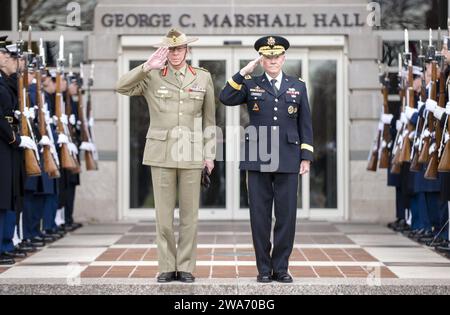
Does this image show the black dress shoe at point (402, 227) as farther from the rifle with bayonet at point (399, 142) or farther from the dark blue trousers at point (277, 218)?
the dark blue trousers at point (277, 218)

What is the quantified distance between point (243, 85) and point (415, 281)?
6.71 feet

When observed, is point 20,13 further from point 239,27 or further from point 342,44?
point 342,44

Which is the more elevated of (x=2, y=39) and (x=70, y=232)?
(x=2, y=39)

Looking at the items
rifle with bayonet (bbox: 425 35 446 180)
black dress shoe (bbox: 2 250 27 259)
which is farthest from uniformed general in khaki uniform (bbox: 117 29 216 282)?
rifle with bayonet (bbox: 425 35 446 180)

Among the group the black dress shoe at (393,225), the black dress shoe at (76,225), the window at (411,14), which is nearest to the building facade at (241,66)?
the window at (411,14)

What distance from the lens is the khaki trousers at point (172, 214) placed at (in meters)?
7.44

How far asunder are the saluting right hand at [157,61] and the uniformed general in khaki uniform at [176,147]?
188 mm

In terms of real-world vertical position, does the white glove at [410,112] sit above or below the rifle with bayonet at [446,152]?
above

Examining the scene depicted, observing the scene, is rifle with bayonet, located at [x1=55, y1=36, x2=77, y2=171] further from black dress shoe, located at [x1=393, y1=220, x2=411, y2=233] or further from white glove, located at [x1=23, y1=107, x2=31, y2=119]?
black dress shoe, located at [x1=393, y1=220, x2=411, y2=233]

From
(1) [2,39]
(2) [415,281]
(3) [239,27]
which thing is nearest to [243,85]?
(2) [415,281]

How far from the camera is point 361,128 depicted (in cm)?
1385
